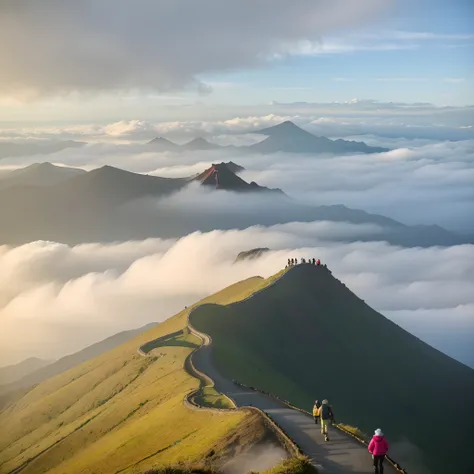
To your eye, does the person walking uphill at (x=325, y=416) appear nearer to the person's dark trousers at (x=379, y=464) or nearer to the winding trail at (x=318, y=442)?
the winding trail at (x=318, y=442)

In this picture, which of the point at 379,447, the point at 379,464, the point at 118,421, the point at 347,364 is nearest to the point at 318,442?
the point at 379,464

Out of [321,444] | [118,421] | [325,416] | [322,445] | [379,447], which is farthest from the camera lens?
[118,421]

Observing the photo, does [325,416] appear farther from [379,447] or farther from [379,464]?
[379,447]

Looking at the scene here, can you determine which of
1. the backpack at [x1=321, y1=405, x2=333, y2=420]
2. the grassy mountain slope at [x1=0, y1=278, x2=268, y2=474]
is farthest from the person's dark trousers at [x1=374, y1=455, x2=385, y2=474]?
the grassy mountain slope at [x1=0, y1=278, x2=268, y2=474]

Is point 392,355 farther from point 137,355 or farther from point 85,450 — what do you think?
point 85,450

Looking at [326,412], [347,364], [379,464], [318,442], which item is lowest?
[347,364]

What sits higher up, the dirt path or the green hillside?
the dirt path

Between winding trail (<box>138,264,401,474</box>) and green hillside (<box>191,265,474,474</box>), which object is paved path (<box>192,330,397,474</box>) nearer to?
winding trail (<box>138,264,401,474</box>)
